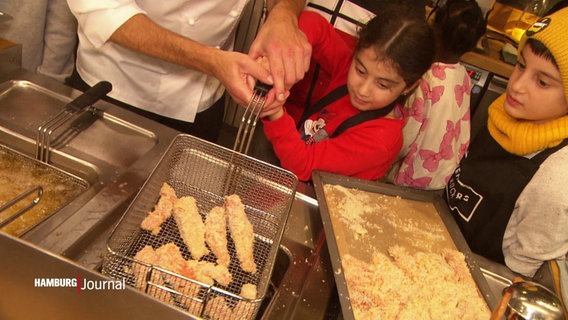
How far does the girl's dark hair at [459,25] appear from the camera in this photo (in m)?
2.24

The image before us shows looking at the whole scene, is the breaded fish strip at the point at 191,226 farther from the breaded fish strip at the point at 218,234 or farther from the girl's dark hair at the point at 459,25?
the girl's dark hair at the point at 459,25

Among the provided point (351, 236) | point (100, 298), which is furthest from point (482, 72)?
point (100, 298)

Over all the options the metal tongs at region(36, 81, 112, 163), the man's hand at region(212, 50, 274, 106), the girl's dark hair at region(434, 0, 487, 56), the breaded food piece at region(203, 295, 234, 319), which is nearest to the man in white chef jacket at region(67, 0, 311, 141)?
the man's hand at region(212, 50, 274, 106)

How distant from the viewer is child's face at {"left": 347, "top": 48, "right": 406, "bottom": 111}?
4.56 feet

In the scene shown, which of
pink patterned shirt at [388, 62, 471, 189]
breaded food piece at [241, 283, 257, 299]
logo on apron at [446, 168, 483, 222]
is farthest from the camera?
pink patterned shirt at [388, 62, 471, 189]

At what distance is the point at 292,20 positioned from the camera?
130cm

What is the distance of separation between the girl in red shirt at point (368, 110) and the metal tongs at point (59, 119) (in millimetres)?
459

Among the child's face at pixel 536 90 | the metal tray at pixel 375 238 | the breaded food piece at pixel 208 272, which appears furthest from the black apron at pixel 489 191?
the breaded food piece at pixel 208 272

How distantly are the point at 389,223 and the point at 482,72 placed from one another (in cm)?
173

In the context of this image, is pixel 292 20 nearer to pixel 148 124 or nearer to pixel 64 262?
pixel 148 124

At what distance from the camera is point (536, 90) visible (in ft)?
4.29

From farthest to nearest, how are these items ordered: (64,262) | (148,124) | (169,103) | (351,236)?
(169,103) → (148,124) → (351,236) → (64,262)

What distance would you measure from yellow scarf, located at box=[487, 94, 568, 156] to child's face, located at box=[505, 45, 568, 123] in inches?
1.1

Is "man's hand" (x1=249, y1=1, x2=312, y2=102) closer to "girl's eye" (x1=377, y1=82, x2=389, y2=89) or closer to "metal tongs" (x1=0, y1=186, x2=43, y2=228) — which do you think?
"girl's eye" (x1=377, y1=82, x2=389, y2=89)
